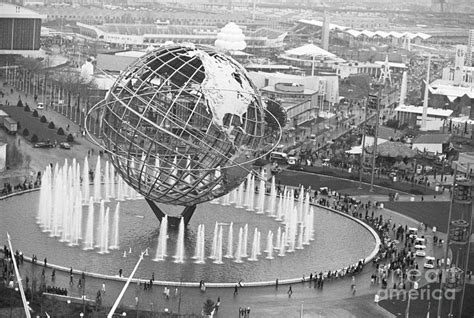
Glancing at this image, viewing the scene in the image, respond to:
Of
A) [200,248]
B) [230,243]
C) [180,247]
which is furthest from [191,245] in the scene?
[230,243]

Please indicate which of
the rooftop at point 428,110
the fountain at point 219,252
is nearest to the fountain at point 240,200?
the fountain at point 219,252

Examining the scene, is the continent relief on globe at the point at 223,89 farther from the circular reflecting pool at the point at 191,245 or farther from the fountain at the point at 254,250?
the circular reflecting pool at the point at 191,245

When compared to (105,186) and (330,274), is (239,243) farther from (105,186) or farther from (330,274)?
(105,186)

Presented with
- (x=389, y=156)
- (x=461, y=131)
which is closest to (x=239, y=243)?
(x=389, y=156)

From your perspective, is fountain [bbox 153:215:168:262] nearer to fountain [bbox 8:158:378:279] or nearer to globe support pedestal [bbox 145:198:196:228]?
fountain [bbox 8:158:378:279]

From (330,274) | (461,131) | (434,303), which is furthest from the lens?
(461,131)

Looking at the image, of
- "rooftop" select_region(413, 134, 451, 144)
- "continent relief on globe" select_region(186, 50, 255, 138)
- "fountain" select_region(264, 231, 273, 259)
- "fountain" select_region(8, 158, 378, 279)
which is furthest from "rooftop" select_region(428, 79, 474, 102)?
"fountain" select_region(264, 231, 273, 259)

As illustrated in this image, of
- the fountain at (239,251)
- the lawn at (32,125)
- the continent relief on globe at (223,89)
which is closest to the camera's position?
the fountain at (239,251)
